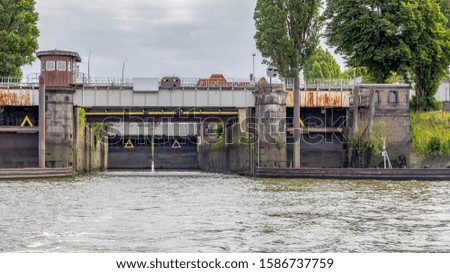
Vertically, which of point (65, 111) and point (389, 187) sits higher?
point (65, 111)

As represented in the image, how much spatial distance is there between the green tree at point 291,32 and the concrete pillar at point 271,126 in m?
2.48

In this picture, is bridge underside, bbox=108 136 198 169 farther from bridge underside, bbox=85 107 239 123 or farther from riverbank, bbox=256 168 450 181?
riverbank, bbox=256 168 450 181

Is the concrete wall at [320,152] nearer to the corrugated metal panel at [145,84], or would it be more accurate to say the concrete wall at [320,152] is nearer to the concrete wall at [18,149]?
the corrugated metal panel at [145,84]

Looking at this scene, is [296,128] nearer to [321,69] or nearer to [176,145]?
[321,69]

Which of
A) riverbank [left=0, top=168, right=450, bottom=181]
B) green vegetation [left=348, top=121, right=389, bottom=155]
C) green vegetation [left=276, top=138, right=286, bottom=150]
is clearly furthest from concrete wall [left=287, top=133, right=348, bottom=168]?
riverbank [left=0, top=168, right=450, bottom=181]

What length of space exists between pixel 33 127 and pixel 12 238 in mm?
56583

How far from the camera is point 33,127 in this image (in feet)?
267

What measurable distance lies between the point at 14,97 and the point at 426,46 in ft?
152

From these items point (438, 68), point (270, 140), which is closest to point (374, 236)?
point (270, 140)

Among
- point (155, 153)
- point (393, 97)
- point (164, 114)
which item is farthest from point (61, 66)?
point (155, 153)

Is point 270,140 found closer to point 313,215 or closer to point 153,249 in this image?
point 313,215

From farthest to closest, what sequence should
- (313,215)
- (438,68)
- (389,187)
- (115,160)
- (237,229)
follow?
(115,160)
(438,68)
(389,187)
(313,215)
(237,229)

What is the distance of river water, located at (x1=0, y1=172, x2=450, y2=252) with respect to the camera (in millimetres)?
24969

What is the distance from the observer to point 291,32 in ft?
276
